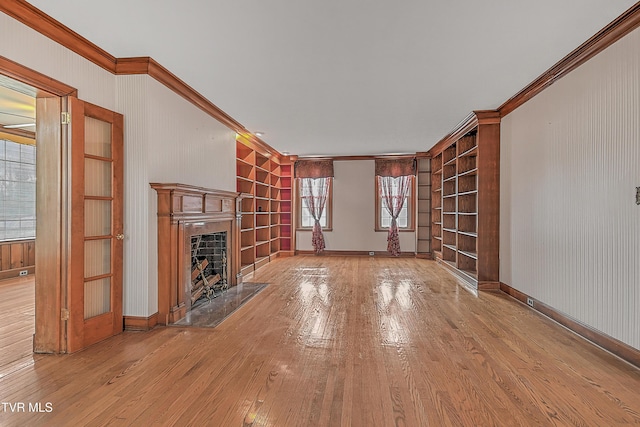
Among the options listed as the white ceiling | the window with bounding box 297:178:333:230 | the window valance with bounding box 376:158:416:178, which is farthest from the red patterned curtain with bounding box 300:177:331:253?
the white ceiling

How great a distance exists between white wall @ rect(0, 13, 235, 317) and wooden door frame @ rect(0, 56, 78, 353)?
26 centimetres

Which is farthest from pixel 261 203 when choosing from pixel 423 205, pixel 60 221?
pixel 60 221

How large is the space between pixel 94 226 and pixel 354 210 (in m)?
6.70

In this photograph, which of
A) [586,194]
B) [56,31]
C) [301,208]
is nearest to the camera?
[56,31]

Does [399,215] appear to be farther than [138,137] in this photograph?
Yes

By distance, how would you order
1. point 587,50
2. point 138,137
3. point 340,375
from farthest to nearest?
point 138,137, point 587,50, point 340,375

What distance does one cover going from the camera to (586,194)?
3.19 meters

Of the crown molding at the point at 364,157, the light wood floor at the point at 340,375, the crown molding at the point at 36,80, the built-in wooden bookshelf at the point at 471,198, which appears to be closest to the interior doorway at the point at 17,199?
the crown molding at the point at 36,80

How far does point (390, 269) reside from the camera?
7047mm

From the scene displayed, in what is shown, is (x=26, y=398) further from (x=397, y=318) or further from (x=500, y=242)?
(x=500, y=242)

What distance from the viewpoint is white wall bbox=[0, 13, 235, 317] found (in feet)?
9.22

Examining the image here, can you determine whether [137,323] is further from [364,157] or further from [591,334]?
[364,157]

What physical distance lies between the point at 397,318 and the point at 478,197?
2.54 meters

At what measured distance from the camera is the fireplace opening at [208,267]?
14.3ft
